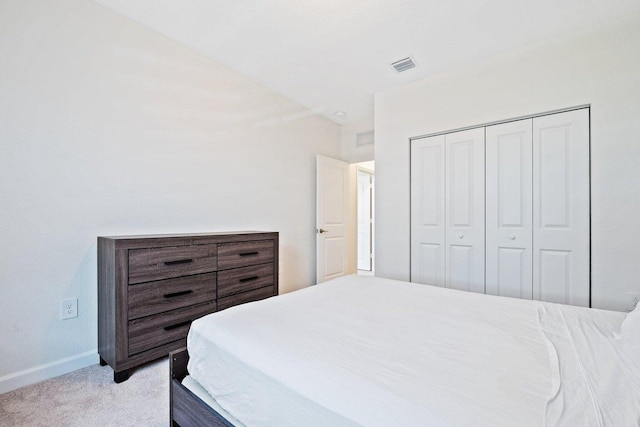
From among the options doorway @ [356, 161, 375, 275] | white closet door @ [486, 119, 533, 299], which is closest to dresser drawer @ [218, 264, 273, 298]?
white closet door @ [486, 119, 533, 299]

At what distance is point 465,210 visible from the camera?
286cm

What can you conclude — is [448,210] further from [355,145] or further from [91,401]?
[91,401]

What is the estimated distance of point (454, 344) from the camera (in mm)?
1067

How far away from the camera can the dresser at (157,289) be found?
183 cm

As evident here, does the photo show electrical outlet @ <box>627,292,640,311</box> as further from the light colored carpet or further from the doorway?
the doorway

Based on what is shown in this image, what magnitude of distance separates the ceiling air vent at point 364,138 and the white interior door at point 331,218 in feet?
1.34

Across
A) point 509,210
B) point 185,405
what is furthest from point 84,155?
point 509,210

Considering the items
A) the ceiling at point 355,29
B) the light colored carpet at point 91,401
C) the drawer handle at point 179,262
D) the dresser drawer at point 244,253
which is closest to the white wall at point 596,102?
the ceiling at point 355,29

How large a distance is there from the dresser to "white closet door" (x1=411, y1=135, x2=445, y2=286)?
187 centimetres

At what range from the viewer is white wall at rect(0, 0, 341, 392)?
179cm

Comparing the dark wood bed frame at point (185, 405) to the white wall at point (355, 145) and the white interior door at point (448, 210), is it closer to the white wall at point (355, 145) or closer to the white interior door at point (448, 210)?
the white interior door at point (448, 210)

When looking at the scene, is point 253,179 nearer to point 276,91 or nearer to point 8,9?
point 276,91

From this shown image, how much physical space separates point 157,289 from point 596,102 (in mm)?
3629

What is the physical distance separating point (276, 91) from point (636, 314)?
349 cm
